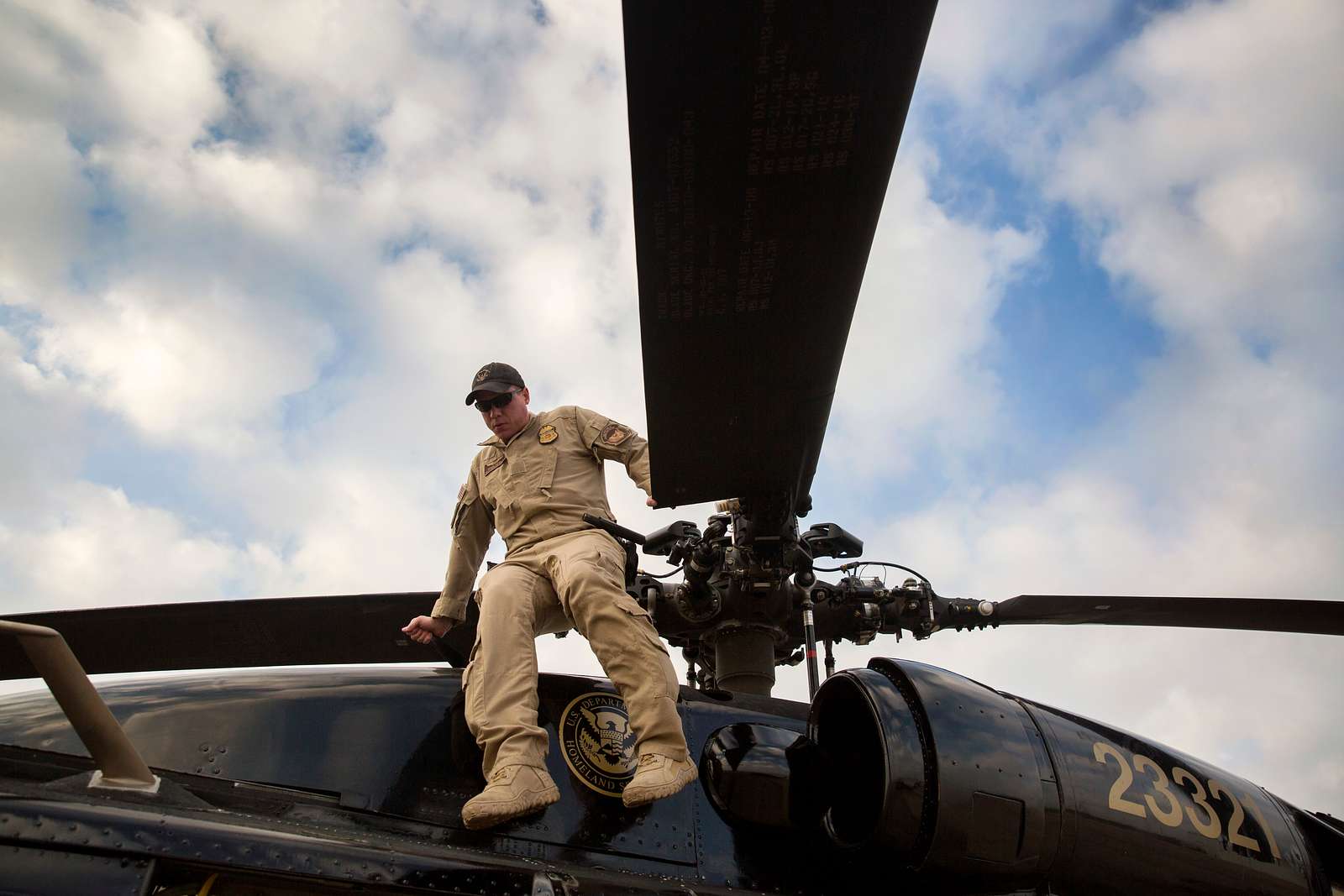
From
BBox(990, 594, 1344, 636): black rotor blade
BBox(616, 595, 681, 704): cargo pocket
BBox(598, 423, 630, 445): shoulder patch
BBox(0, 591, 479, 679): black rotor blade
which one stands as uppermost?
BBox(598, 423, 630, 445): shoulder patch

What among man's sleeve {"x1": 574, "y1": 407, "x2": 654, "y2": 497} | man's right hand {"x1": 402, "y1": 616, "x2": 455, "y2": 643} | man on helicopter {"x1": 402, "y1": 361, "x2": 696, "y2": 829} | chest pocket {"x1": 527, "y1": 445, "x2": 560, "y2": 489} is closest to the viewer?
man on helicopter {"x1": 402, "y1": 361, "x2": 696, "y2": 829}

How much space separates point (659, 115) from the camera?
8.95 ft

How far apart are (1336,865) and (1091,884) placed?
1416mm

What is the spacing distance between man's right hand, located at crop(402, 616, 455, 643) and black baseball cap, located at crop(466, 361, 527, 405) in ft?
3.37

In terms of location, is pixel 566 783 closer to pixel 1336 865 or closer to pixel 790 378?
pixel 790 378

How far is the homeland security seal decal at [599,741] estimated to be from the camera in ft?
12.0

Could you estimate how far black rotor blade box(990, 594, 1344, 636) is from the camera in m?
4.34

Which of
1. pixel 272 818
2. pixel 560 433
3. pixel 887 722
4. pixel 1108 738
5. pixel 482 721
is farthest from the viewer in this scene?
pixel 560 433

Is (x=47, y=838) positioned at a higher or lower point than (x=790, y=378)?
lower

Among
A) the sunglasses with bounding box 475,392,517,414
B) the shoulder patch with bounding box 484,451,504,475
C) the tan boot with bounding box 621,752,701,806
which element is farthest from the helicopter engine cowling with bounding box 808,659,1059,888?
the sunglasses with bounding box 475,392,517,414

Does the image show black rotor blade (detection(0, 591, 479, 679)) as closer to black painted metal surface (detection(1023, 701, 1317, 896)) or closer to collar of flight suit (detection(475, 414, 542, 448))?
collar of flight suit (detection(475, 414, 542, 448))

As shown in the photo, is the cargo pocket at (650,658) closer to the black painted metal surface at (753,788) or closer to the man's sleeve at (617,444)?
the black painted metal surface at (753,788)

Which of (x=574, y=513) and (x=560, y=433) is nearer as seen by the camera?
(x=574, y=513)

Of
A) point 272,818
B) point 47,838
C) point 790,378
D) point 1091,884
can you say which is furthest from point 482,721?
point 1091,884
